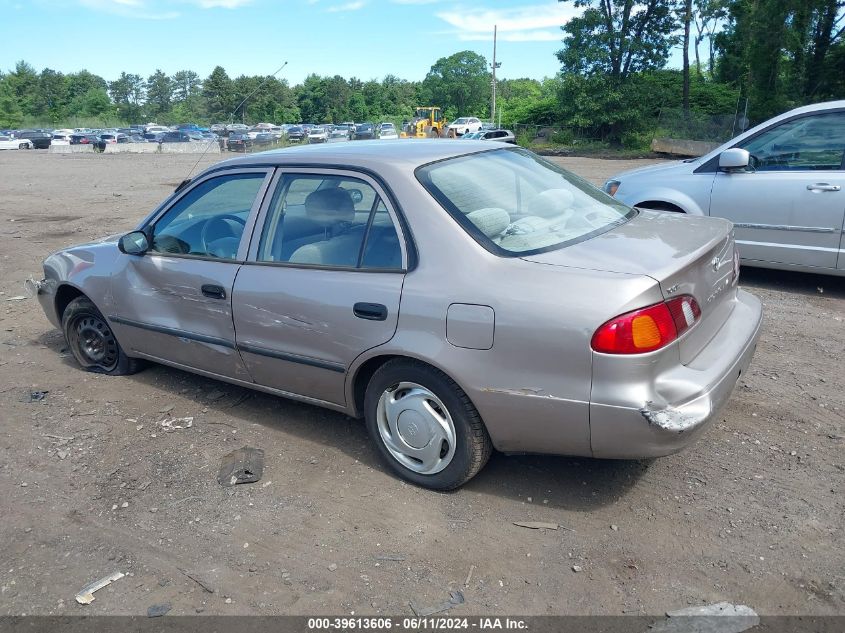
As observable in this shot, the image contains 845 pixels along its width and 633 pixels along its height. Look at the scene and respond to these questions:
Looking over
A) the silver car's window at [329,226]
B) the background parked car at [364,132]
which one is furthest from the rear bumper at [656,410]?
the background parked car at [364,132]

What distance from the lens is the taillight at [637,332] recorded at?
9.43 ft

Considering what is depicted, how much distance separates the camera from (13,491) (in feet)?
12.3

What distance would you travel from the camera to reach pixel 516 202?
12.2ft

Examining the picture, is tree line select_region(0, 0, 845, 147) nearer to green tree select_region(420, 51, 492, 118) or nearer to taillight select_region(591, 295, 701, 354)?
taillight select_region(591, 295, 701, 354)

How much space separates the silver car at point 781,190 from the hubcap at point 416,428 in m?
4.66

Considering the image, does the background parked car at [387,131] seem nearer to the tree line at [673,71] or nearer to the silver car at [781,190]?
the tree line at [673,71]

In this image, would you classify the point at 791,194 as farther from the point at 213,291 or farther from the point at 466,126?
the point at 466,126

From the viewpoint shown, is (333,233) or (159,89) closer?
(333,233)

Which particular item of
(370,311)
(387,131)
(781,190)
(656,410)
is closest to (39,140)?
(387,131)

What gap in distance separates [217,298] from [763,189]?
17.0ft

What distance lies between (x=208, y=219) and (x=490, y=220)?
2.02m

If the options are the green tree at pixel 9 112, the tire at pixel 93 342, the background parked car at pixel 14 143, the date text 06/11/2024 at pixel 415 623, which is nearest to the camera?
the date text 06/11/2024 at pixel 415 623

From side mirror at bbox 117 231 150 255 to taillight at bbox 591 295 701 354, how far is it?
10.00 ft

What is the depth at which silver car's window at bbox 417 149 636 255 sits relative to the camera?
11.1 feet
